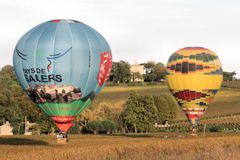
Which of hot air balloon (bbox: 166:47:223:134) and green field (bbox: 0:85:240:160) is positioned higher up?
hot air balloon (bbox: 166:47:223:134)

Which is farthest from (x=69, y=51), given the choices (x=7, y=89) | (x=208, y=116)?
(x=208, y=116)

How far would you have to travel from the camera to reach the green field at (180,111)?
124 metres

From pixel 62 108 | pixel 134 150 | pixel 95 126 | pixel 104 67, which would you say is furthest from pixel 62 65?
pixel 95 126

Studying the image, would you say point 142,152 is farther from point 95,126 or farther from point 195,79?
point 95,126

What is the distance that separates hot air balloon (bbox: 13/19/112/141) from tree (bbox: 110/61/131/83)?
421 feet

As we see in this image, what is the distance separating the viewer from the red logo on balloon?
1759 inches

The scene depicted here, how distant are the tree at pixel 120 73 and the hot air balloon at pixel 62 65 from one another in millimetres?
128228

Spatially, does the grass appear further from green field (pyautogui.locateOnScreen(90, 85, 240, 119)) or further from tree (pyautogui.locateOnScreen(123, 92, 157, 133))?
green field (pyautogui.locateOnScreen(90, 85, 240, 119))

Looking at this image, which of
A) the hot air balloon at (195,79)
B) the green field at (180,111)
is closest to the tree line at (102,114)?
the green field at (180,111)

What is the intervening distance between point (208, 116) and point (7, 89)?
3725 centimetres

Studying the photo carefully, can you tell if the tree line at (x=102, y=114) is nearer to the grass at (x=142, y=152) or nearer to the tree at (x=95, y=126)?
the tree at (x=95, y=126)

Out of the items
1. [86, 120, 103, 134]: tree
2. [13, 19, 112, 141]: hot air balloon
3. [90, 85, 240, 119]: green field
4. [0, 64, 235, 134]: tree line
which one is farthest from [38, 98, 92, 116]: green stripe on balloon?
[90, 85, 240, 119]: green field

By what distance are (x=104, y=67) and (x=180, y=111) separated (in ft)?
265

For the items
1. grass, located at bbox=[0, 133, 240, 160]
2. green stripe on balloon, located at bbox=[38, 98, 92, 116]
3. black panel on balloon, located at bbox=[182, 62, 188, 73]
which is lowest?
grass, located at bbox=[0, 133, 240, 160]
